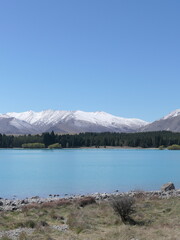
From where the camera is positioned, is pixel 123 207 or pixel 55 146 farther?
pixel 55 146

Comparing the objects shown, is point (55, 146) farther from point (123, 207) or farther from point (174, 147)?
point (123, 207)

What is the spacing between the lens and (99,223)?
17344 mm

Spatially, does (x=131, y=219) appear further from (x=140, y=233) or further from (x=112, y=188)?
(x=112, y=188)

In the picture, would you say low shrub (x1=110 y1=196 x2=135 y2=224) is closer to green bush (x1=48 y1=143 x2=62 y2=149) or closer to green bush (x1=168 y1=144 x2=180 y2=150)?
green bush (x1=168 y1=144 x2=180 y2=150)

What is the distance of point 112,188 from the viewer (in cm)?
4184

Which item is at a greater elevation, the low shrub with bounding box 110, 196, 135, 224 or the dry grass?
the low shrub with bounding box 110, 196, 135, 224

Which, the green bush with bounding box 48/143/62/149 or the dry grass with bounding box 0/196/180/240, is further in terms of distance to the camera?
the green bush with bounding box 48/143/62/149

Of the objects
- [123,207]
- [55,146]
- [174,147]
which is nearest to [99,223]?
[123,207]

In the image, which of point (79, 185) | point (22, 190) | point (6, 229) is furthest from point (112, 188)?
point (6, 229)

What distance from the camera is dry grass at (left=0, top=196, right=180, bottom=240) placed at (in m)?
14.2

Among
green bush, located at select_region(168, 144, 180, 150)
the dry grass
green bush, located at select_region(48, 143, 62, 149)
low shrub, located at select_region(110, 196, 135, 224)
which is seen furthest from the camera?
green bush, located at select_region(48, 143, 62, 149)

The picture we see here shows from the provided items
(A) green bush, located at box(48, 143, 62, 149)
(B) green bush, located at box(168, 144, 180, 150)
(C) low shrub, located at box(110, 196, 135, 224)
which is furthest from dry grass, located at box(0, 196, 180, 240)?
(A) green bush, located at box(48, 143, 62, 149)

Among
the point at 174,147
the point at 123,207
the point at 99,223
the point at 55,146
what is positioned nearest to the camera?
the point at 99,223

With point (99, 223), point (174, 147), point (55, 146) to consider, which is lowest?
point (99, 223)
